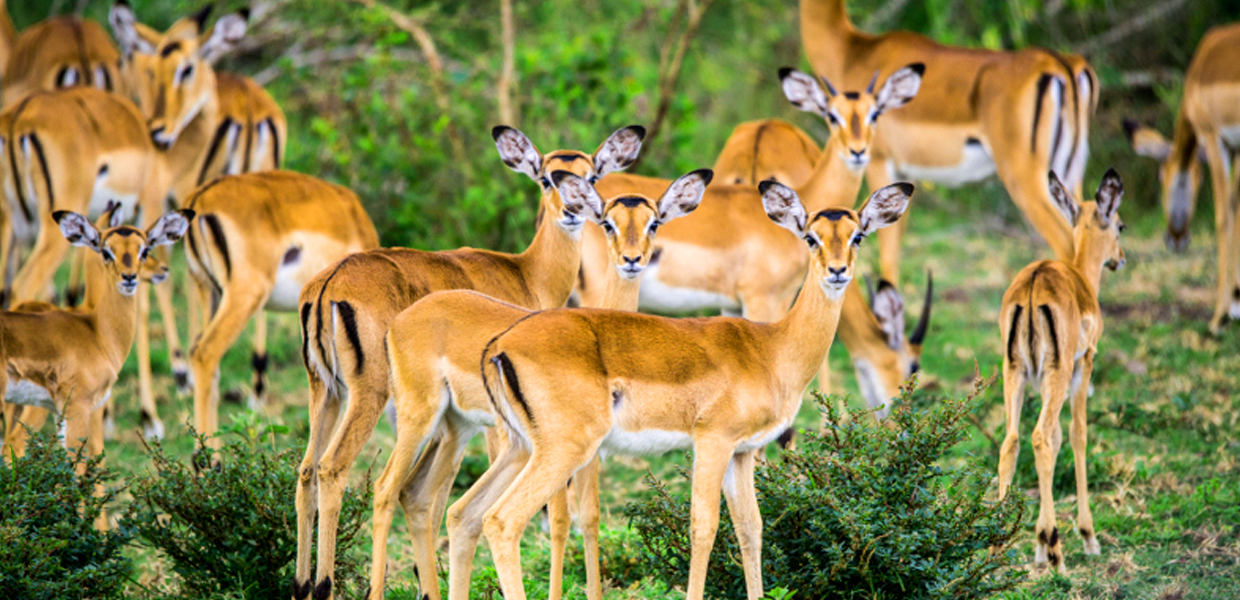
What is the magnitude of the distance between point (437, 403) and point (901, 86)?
11.5ft

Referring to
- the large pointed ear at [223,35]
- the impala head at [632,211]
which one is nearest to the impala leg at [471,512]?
the impala head at [632,211]

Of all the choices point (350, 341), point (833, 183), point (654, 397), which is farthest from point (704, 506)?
point (833, 183)

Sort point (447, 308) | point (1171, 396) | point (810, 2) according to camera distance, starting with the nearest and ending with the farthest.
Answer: point (447, 308) < point (1171, 396) < point (810, 2)

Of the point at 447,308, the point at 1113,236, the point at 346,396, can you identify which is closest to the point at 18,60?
the point at 346,396

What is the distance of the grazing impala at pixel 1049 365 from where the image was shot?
4805 millimetres

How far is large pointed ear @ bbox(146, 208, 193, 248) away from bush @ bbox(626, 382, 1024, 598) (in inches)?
107

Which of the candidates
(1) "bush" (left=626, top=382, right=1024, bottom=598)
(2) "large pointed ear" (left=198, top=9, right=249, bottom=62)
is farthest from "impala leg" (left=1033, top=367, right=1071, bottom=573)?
(2) "large pointed ear" (left=198, top=9, right=249, bottom=62)

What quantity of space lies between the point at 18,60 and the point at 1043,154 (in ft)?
24.0

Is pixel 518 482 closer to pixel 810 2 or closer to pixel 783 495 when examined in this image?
pixel 783 495

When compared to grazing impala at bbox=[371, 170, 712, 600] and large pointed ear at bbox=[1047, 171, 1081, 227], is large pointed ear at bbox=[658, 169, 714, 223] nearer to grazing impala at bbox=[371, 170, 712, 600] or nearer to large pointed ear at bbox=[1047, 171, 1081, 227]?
grazing impala at bbox=[371, 170, 712, 600]

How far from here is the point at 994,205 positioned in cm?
1228

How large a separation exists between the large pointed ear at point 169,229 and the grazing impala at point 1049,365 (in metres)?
3.75

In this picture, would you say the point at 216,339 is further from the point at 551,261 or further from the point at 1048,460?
the point at 1048,460

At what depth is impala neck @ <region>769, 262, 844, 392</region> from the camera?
13.9 ft
